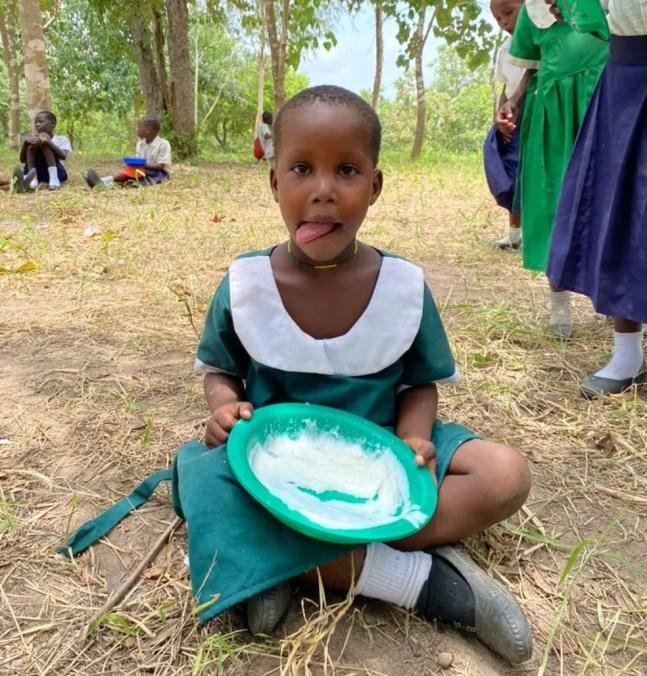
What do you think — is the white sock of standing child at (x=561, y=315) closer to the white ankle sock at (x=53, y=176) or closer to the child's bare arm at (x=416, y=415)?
the child's bare arm at (x=416, y=415)

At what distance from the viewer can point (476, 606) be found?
1.09 metres

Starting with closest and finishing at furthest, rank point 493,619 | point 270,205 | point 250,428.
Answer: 1. point 493,619
2. point 250,428
3. point 270,205

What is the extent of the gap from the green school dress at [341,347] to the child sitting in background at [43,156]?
5.46 m

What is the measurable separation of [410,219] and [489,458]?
150 inches

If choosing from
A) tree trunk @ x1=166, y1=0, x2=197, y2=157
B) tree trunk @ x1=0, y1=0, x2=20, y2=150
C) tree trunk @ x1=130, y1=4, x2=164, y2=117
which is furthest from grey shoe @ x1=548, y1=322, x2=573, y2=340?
tree trunk @ x1=0, y1=0, x2=20, y2=150

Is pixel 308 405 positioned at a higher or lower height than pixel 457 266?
→ higher

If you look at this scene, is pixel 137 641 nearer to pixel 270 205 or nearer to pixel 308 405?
pixel 308 405

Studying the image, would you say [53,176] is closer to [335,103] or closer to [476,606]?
[335,103]

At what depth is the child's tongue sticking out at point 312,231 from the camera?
1220 mm

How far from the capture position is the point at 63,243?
3.79m

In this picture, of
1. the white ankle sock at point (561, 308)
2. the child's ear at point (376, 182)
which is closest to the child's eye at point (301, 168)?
the child's ear at point (376, 182)

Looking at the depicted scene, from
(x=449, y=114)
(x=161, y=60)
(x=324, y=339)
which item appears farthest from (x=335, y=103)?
(x=449, y=114)

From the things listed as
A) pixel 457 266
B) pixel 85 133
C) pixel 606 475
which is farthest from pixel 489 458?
pixel 85 133

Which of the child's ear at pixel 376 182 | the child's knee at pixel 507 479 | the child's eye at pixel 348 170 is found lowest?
the child's knee at pixel 507 479
